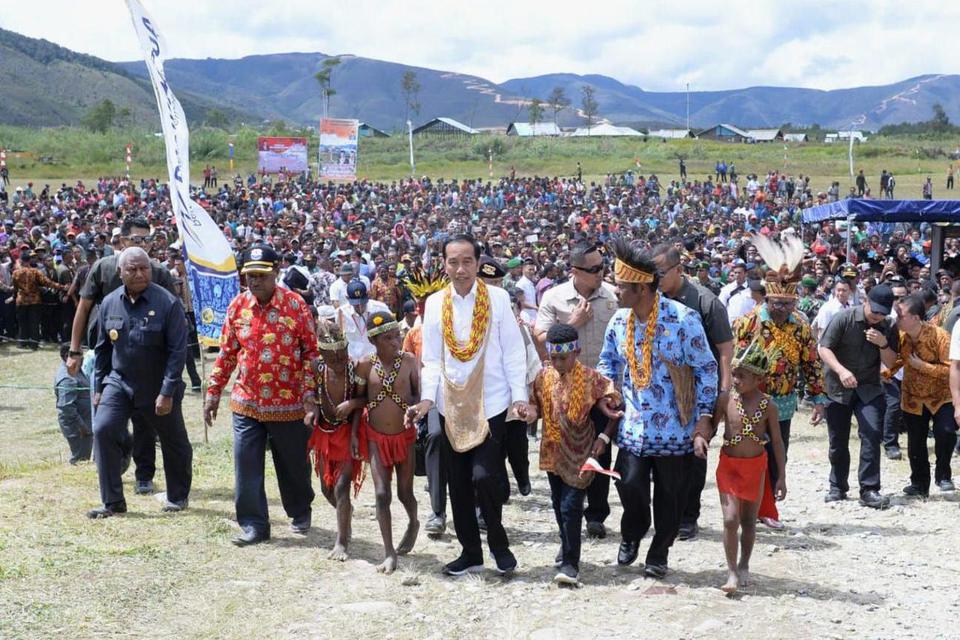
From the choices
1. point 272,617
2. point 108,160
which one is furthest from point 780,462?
point 108,160

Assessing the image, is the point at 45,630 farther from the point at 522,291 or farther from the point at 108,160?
the point at 108,160

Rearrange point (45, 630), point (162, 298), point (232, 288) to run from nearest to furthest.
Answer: point (45, 630), point (162, 298), point (232, 288)

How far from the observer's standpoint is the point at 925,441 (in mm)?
7969

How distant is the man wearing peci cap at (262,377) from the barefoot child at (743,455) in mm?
2293

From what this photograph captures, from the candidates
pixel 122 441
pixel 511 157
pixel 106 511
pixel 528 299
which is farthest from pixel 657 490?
pixel 511 157

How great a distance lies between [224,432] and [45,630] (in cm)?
669

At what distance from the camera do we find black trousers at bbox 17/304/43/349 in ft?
59.0

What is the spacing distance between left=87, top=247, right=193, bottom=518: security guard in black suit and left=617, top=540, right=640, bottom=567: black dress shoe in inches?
115

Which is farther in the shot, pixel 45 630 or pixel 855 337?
pixel 855 337

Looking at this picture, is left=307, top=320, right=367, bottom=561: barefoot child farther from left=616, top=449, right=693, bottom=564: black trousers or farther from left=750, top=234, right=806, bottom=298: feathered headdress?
left=750, top=234, right=806, bottom=298: feathered headdress

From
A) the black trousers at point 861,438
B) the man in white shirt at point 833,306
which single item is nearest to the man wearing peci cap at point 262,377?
the black trousers at point 861,438

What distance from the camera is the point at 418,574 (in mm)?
5871

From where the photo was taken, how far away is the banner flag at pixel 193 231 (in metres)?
9.48

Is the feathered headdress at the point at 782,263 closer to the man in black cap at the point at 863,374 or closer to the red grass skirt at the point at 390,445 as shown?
the man in black cap at the point at 863,374
